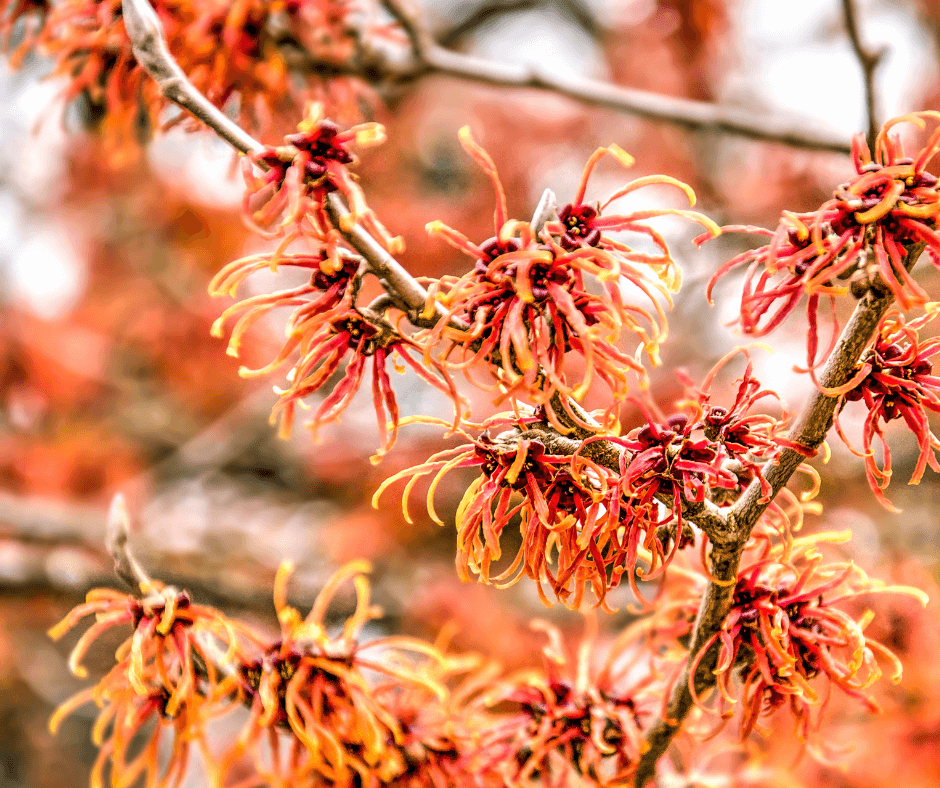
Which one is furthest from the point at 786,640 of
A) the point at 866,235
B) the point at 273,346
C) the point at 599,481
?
the point at 273,346

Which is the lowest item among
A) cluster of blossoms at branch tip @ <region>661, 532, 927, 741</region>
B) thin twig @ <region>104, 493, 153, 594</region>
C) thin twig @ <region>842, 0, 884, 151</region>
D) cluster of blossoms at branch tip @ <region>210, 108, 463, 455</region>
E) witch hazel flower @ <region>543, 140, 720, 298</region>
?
thin twig @ <region>104, 493, 153, 594</region>

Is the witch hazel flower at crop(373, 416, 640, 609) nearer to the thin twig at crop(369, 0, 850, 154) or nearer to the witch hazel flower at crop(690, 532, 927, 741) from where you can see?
the witch hazel flower at crop(690, 532, 927, 741)

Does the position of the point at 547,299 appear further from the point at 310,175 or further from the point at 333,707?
the point at 333,707

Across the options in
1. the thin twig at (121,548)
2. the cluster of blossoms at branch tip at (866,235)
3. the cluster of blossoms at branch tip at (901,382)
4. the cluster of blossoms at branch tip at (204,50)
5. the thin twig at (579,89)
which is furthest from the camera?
the thin twig at (579,89)

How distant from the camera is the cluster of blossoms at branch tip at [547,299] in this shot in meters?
0.76

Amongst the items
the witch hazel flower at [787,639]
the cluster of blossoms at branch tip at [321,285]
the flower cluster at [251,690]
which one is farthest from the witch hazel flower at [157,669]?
the witch hazel flower at [787,639]

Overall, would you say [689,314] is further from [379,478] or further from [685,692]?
[685,692]

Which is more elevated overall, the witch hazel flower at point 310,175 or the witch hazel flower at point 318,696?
the witch hazel flower at point 310,175

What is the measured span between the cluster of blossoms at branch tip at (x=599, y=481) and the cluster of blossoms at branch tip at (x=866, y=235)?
16 cm

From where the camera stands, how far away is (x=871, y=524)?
291 centimetres

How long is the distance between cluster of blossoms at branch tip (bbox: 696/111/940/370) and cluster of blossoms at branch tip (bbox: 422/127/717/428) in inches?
4.0

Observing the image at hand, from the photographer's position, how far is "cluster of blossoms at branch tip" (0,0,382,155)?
1480mm

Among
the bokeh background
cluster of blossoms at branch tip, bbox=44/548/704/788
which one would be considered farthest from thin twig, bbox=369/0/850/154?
cluster of blossoms at branch tip, bbox=44/548/704/788

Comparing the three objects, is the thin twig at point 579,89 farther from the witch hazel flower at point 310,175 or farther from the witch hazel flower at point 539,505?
the witch hazel flower at point 539,505
